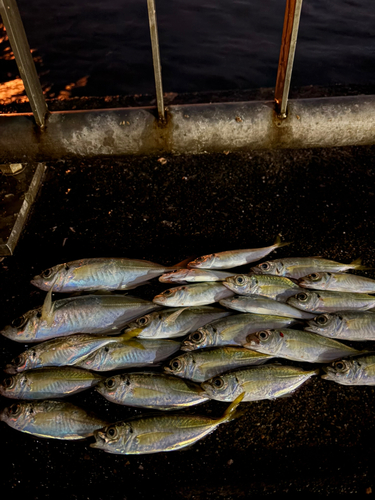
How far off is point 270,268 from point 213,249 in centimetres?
67

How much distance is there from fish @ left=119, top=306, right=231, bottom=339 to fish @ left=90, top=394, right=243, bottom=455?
22.2 inches

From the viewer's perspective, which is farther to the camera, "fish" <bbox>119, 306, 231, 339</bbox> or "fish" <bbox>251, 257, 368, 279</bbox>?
"fish" <bbox>251, 257, 368, 279</bbox>

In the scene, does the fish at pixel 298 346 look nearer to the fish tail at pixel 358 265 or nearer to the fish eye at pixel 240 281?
the fish eye at pixel 240 281

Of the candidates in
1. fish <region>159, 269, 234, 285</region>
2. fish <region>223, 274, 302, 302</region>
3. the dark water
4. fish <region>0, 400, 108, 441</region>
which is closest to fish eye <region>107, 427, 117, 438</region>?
fish <region>0, 400, 108, 441</region>

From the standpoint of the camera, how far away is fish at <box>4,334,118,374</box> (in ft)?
8.27

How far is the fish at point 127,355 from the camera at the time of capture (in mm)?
2521

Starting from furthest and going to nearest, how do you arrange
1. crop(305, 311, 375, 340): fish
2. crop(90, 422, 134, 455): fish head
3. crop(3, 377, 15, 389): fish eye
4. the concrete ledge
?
1. the concrete ledge
2. crop(305, 311, 375, 340): fish
3. crop(3, 377, 15, 389): fish eye
4. crop(90, 422, 134, 455): fish head

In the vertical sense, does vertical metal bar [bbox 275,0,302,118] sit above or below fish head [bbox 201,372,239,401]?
above

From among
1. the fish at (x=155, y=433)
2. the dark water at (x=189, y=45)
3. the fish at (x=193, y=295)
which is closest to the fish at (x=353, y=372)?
the fish at (x=155, y=433)

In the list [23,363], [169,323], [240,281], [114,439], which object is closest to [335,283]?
[240,281]

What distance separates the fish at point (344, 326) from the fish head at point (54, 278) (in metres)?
1.98

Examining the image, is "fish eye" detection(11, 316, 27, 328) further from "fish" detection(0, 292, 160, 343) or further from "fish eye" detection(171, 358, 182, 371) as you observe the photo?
"fish eye" detection(171, 358, 182, 371)

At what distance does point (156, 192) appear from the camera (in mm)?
4020

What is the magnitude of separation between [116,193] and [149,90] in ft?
16.6
